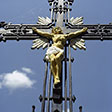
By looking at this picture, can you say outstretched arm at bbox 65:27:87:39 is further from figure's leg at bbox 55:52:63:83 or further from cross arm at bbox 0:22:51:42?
figure's leg at bbox 55:52:63:83

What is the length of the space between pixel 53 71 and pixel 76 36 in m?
1.13

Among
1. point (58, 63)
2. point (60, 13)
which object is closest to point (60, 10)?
point (60, 13)

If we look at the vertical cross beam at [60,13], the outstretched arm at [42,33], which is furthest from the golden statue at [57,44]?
the vertical cross beam at [60,13]

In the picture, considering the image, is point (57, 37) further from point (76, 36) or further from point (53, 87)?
point (53, 87)

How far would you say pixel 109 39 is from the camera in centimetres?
598

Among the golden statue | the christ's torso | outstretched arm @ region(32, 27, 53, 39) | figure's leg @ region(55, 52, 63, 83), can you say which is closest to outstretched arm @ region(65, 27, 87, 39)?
the golden statue

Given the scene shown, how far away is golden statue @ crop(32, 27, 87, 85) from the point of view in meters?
5.09

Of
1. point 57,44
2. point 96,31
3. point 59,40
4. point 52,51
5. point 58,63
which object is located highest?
point 96,31

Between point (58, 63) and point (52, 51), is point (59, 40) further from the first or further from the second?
point (58, 63)

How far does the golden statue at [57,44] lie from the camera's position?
200 inches

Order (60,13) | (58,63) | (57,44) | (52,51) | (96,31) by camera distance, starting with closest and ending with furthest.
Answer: (58,63) → (52,51) → (57,44) → (96,31) → (60,13)

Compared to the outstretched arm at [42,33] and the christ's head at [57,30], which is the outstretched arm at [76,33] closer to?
the christ's head at [57,30]

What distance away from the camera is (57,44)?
18.0ft

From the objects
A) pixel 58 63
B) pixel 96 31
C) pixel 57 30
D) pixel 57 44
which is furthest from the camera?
pixel 96 31
